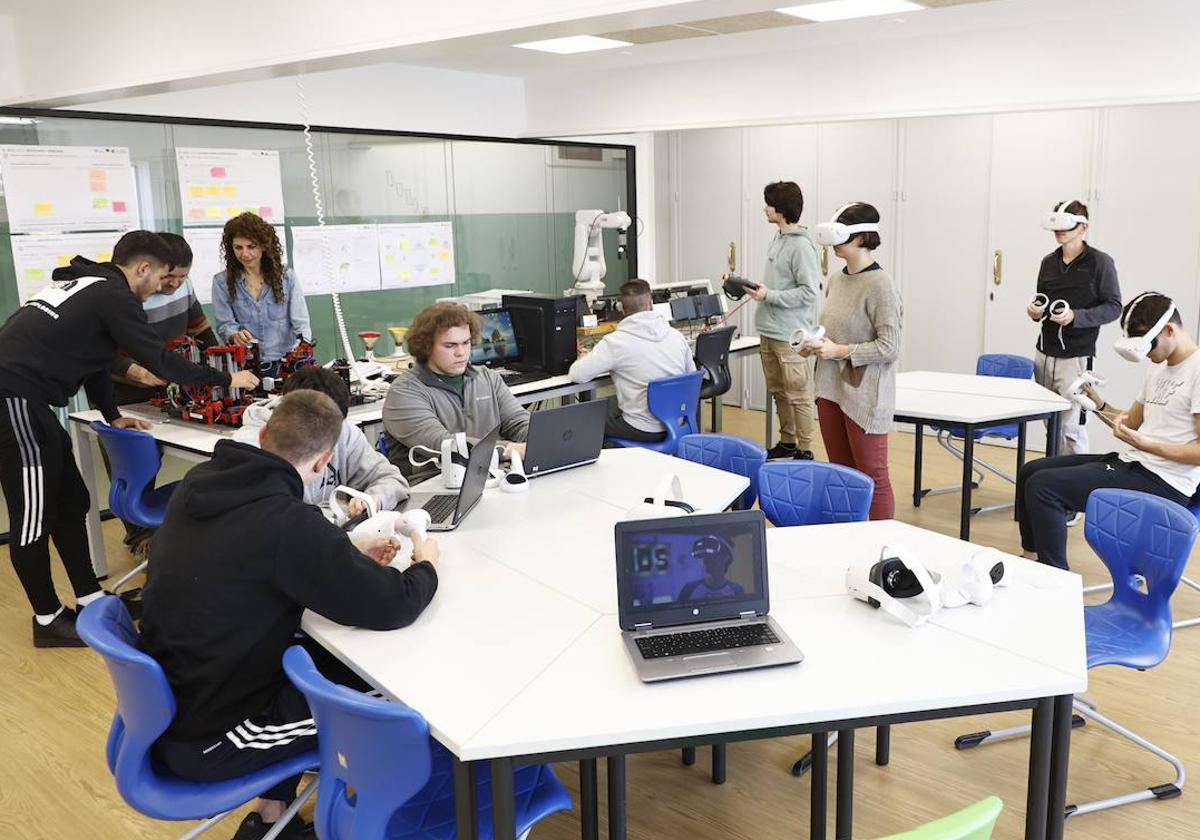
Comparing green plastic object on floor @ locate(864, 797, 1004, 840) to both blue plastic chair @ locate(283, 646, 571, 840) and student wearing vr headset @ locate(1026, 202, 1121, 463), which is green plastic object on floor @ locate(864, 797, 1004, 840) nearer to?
blue plastic chair @ locate(283, 646, 571, 840)

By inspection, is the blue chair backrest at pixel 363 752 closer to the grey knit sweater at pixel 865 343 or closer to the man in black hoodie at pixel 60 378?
the man in black hoodie at pixel 60 378

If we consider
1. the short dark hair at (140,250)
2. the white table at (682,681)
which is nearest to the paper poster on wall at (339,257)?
the short dark hair at (140,250)

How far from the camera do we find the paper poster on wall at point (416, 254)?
657cm

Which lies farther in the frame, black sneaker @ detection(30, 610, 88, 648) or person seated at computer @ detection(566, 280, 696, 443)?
person seated at computer @ detection(566, 280, 696, 443)

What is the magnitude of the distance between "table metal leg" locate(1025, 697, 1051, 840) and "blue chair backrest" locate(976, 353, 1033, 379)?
3711 millimetres

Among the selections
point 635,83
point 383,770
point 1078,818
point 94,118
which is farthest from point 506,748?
point 635,83

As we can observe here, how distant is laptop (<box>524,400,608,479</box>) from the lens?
3377mm

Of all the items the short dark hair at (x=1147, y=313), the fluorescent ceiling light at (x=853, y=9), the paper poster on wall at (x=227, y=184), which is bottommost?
the short dark hair at (x=1147, y=313)

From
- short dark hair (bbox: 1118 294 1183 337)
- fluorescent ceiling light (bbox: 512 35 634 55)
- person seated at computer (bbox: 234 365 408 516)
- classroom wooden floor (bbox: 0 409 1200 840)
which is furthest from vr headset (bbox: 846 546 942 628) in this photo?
fluorescent ceiling light (bbox: 512 35 634 55)

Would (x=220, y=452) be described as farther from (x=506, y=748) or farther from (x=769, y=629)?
(x=769, y=629)

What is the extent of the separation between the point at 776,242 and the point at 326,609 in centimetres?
413

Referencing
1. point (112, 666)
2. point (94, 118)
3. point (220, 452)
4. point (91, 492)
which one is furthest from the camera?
point (94, 118)

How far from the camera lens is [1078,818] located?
276 cm

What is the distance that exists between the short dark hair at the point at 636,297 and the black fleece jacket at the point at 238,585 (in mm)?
3005
